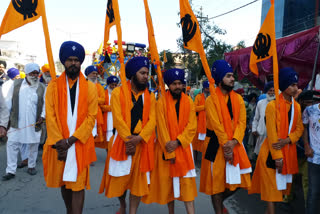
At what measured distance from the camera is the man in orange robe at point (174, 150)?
10.2ft

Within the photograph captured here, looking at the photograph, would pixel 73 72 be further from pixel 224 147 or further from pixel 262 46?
pixel 262 46

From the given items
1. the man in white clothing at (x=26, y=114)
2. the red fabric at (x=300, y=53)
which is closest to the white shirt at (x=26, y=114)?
the man in white clothing at (x=26, y=114)

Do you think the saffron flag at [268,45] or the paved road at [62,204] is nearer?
the saffron flag at [268,45]

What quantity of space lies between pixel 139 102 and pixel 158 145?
0.61 metres

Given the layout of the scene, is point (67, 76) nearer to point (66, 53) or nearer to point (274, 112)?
point (66, 53)

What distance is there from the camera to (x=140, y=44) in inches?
436

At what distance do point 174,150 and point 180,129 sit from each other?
11.2 inches

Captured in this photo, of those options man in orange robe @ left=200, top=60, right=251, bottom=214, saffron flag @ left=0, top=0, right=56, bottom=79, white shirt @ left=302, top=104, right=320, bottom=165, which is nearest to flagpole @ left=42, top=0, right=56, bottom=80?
saffron flag @ left=0, top=0, right=56, bottom=79

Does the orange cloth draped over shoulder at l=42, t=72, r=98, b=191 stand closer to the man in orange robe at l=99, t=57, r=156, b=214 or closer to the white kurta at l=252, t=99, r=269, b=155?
the man in orange robe at l=99, t=57, r=156, b=214

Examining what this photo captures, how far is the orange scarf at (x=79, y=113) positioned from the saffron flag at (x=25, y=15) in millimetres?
199

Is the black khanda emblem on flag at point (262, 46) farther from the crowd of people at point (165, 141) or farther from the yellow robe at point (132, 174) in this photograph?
the yellow robe at point (132, 174)

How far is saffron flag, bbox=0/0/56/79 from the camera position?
9.98 ft

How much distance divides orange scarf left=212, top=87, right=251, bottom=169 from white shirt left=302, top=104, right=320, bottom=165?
0.76 meters

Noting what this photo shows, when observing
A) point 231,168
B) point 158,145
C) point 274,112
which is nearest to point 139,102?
point 158,145
